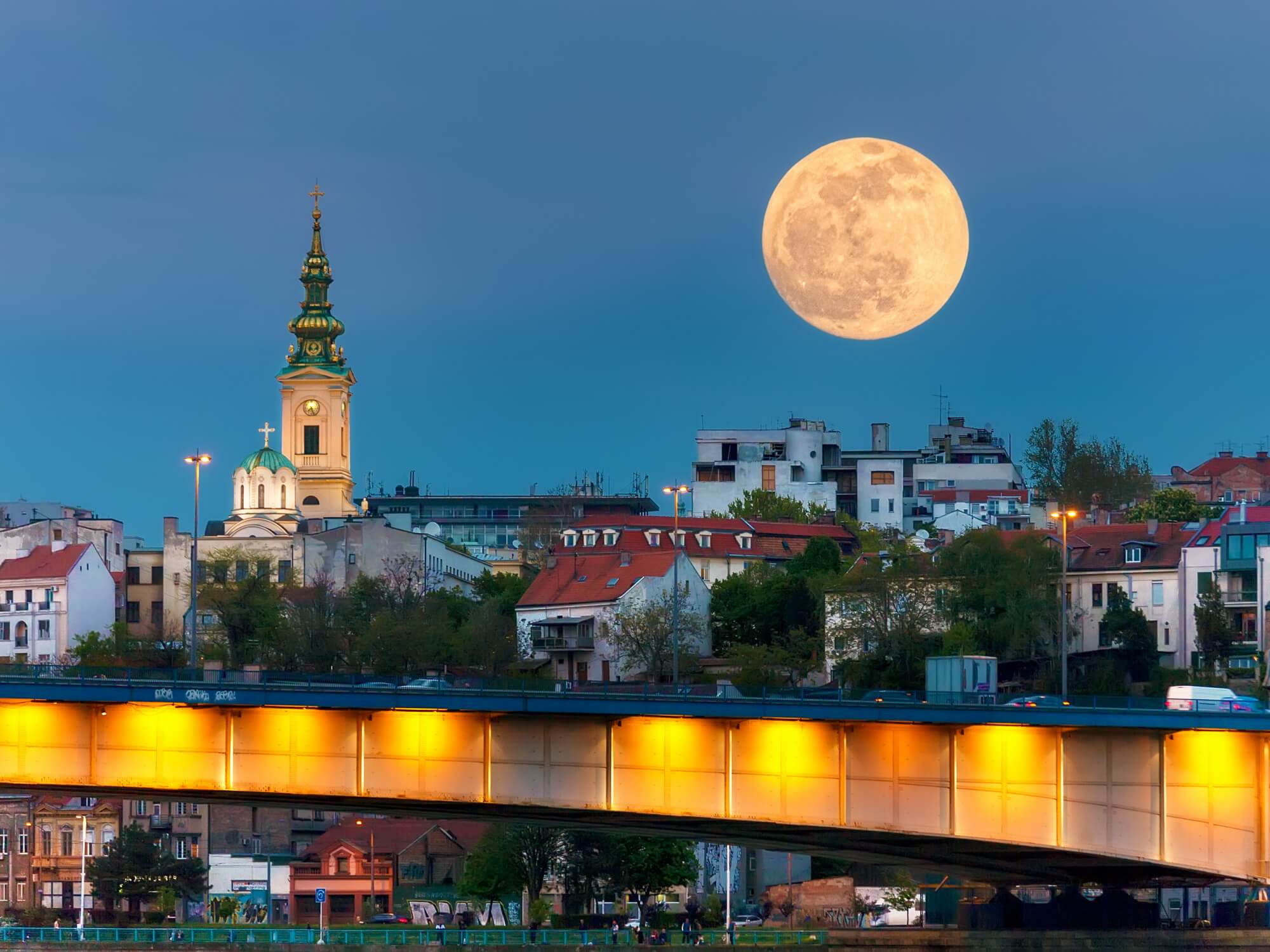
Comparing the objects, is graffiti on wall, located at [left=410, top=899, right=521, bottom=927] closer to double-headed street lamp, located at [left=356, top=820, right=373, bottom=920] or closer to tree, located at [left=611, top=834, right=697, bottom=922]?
double-headed street lamp, located at [left=356, top=820, right=373, bottom=920]

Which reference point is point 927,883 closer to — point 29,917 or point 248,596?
point 29,917

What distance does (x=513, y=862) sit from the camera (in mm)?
119750

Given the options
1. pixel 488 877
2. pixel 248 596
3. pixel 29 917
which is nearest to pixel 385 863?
pixel 488 877

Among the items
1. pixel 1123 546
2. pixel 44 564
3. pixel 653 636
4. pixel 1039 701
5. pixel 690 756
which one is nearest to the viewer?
pixel 690 756

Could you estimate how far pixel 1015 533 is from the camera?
15438 centimetres

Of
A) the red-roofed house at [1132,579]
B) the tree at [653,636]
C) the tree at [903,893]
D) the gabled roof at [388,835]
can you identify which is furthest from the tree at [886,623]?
the gabled roof at [388,835]

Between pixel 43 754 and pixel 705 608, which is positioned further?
pixel 705 608

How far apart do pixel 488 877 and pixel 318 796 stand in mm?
50796

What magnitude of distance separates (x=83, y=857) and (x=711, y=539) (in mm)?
66001

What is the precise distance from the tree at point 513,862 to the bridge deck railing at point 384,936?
9.06 meters

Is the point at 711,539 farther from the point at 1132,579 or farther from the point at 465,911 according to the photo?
the point at 465,911

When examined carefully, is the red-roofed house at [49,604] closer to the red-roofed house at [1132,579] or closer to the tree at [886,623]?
the tree at [886,623]

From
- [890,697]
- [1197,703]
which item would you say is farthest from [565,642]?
[1197,703]

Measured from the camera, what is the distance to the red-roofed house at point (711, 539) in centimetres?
17900
